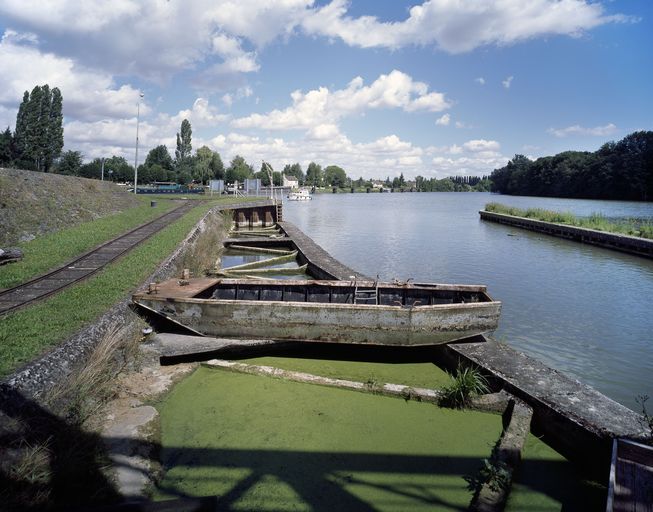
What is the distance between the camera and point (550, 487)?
508 cm

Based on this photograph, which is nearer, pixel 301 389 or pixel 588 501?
pixel 588 501

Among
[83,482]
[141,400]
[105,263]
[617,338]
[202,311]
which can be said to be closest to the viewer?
[83,482]

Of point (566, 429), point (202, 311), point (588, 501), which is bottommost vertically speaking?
point (588, 501)

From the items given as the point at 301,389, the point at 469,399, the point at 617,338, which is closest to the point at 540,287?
the point at 617,338

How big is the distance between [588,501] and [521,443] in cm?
88

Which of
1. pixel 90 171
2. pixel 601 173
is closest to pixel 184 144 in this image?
pixel 90 171

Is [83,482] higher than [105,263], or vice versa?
[105,263]

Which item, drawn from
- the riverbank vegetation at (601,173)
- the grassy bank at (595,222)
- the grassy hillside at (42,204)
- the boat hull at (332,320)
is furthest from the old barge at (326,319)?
the riverbank vegetation at (601,173)

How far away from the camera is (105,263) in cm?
1233

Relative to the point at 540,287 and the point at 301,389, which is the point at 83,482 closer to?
the point at 301,389

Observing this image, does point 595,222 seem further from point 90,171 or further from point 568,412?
point 90,171

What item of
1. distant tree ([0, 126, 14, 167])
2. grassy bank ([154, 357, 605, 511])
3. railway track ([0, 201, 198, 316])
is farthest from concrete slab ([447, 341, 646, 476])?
distant tree ([0, 126, 14, 167])

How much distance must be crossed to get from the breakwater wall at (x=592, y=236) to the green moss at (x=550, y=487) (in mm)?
23452

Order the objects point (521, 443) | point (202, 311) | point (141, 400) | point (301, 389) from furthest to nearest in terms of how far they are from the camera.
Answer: point (202, 311) → point (301, 389) → point (141, 400) → point (521, 443)
